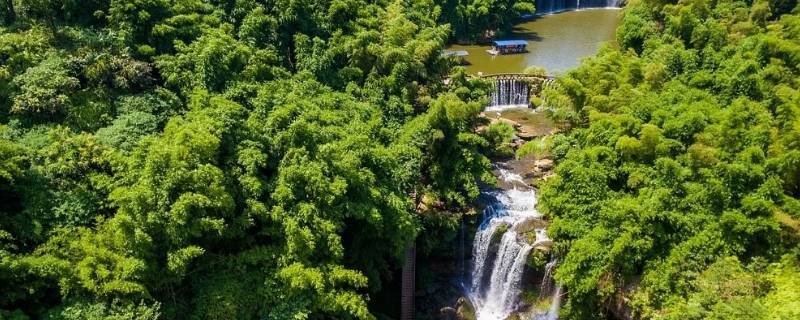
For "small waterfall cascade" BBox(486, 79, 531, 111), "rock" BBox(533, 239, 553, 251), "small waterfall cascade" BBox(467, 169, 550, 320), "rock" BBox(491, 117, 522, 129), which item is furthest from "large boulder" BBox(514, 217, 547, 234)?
"small waterfall cascade" BBox(486, 79, 531, 111)

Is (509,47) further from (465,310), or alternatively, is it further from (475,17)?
(465,310)

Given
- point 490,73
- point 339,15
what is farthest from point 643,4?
point 339,15

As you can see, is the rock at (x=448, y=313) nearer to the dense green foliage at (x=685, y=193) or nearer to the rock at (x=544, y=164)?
the dense green foliage at (x=685, y=193)

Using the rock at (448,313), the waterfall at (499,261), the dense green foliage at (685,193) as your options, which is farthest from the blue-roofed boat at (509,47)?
the rock at (448,313)

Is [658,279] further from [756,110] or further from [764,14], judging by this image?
[764,14]

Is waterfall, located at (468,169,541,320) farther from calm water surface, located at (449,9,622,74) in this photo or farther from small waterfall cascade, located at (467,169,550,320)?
calm water surface, located at (449,9,622,74)

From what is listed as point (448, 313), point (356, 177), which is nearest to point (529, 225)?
point (448, 313)
